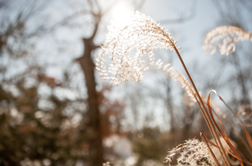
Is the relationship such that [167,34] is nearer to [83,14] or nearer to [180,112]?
[83,14]

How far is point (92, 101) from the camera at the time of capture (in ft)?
13.5

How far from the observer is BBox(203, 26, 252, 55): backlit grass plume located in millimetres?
579

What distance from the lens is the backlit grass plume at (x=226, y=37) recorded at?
58 centimetres

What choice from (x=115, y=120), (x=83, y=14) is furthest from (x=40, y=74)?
(x=115, y=120)

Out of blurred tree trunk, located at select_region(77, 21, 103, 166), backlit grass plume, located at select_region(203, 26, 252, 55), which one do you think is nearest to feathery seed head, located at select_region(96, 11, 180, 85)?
backlit grass plume, located at select_region(203, 26, 252, 55)

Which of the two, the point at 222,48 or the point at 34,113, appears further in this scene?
the point at 34,113

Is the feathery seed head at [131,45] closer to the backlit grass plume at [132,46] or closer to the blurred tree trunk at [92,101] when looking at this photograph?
the backlit grass plume at [132,46]

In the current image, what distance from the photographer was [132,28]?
48 cm

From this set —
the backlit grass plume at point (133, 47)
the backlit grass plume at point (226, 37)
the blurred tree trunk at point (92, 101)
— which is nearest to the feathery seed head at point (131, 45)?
the backlit grass plume at point (133, 47)

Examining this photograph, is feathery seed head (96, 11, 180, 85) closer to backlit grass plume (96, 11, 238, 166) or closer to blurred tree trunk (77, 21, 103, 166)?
backlit grass plume (96, 11, 238, 166)

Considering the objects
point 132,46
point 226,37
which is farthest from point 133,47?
point 226,37

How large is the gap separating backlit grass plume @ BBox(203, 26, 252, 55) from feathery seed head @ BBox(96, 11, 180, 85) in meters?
0.27

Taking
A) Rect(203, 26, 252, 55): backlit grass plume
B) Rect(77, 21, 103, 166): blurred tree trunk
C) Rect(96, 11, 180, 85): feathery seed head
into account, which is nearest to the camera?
Rect(96, 11, 180, 85): feathery seed head

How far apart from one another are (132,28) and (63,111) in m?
4.00
